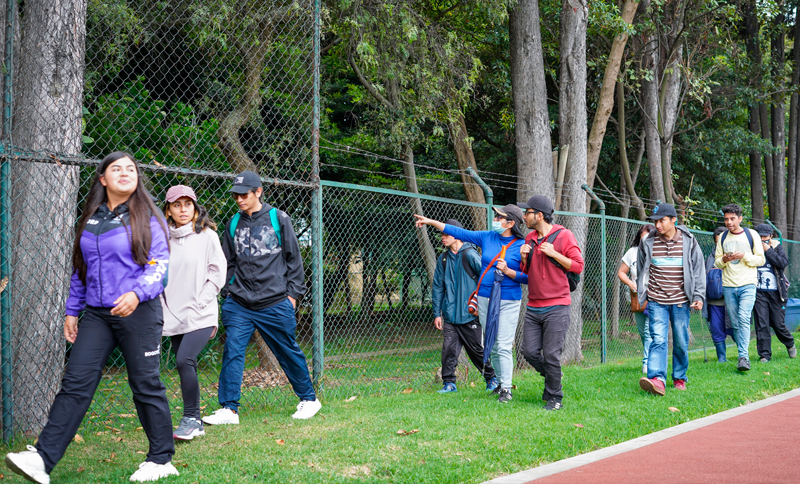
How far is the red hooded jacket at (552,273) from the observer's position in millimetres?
6391

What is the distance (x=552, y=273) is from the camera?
647cm

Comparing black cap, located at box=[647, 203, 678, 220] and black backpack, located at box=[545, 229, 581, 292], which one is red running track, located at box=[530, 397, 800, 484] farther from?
black cap, located at box=[647, 203, 678, 220]

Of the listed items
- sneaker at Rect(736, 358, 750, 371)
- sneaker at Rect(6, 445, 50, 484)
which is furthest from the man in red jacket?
sneaker at Rect(6, 445, 50, 484)

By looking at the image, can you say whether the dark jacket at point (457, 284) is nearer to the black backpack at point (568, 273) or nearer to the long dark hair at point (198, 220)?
the black backpack at point (568, 273)

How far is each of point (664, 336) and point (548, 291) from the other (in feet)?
5.60

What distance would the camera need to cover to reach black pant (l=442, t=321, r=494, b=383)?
7801 mm

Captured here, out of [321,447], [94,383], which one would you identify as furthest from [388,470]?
[94,383]

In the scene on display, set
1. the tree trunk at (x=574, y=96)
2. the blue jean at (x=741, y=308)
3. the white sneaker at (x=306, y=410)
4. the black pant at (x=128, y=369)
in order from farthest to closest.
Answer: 1. the tree trunk at (x=574, y=96)
2. the blue jean at (x=741, y=308)
3. the white sneaker at (x=306, y=410)
4. the black pant at (x=128, y=369)

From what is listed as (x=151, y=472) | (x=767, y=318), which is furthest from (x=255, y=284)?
(x=767, y=318)

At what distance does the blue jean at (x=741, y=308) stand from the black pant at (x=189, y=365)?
7.04m

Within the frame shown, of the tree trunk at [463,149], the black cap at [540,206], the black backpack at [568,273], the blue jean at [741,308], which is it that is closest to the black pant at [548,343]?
the black backpack at [568,273]

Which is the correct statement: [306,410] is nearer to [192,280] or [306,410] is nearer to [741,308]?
[192,280]

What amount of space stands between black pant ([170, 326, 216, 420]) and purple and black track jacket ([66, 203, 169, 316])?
113 cm

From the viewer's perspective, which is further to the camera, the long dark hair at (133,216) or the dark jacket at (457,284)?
the dark jacket at (457,284)
